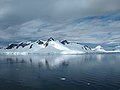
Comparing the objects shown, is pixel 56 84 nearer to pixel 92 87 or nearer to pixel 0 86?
pixel 92 87

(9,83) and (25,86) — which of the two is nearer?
(25,86)

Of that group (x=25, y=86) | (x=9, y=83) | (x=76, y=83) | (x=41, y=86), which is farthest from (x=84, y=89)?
(x=9, y=83)

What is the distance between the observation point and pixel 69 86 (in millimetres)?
45062

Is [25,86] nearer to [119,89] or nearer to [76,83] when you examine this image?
[76,83]

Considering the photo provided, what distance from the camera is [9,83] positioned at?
49.1 meters

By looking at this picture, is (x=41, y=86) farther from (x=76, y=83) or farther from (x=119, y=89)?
(x=119, y=89)

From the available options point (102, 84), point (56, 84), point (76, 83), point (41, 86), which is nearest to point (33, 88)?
point (41, 86)

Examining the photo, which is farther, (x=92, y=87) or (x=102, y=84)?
(x=102, y=84)

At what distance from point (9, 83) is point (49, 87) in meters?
11.8

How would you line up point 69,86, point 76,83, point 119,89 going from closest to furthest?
1. point 119,89
2. point 69,86
3. point 76,83

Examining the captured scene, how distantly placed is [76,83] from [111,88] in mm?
9290

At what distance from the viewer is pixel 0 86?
4559 centimetres

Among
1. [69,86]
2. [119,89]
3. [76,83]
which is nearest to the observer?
[119,89]

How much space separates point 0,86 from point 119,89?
1098 inches
